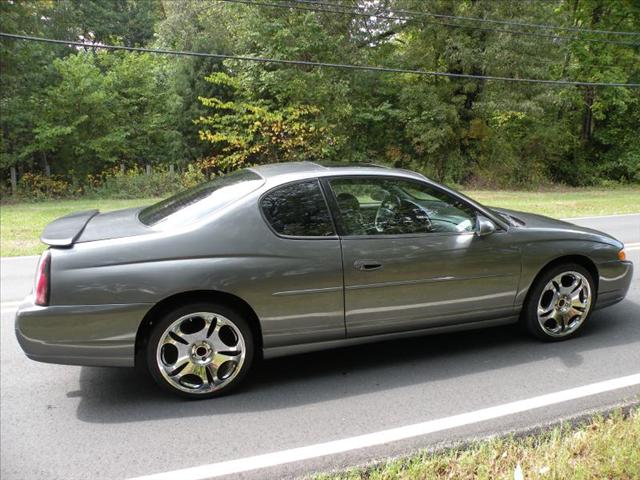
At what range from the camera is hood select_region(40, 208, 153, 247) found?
143 inches

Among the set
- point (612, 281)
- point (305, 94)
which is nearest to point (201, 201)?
point (612, 281)

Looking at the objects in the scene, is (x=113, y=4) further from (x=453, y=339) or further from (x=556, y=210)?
(x=453, y=339)

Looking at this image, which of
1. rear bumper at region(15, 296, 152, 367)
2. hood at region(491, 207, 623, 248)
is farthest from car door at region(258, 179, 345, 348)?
hood at region(491, 207, 623, 248)

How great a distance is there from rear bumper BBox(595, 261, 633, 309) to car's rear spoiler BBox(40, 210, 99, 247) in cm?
428

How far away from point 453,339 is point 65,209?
526 inches

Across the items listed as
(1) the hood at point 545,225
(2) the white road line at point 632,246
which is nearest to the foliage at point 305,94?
(2) the white road line at point 632,246

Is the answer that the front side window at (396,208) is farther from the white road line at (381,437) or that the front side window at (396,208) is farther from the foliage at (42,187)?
the foliage at (42,187)

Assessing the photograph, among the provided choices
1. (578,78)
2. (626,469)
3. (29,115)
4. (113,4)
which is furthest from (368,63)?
(626,469)

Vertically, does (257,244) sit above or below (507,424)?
above

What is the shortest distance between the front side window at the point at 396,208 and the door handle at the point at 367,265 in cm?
23

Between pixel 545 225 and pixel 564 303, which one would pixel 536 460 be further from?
pixel 545 225

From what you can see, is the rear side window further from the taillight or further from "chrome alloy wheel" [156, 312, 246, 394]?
the taillight

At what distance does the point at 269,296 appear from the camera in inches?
145

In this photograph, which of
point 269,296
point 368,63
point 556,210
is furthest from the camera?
point 368,63
